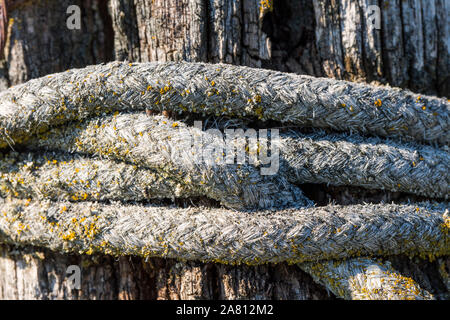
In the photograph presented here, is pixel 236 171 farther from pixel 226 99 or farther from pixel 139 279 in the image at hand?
pixel 139 279

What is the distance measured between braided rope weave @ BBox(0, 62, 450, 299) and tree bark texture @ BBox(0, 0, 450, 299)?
0.30ft


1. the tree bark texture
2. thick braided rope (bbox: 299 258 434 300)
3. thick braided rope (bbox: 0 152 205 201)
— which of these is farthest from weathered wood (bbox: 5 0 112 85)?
thick braided rope (bbox: 299 258 434 300)

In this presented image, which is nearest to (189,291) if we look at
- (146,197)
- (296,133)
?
(146,197)

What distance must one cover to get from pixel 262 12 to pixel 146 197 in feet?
2.38

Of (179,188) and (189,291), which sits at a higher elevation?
(179,188)

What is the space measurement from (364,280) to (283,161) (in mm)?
435

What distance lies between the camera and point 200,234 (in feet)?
4.24

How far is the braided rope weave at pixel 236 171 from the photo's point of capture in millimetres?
1291

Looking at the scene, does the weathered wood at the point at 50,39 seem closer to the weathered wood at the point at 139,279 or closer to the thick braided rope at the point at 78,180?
the thick braided rope at the point at 78,180

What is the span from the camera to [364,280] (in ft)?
4.27

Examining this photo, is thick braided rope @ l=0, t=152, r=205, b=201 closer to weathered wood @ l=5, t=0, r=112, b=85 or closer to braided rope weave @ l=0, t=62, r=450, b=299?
braided rope weave @ l=0, t=62, r=450, b=299
